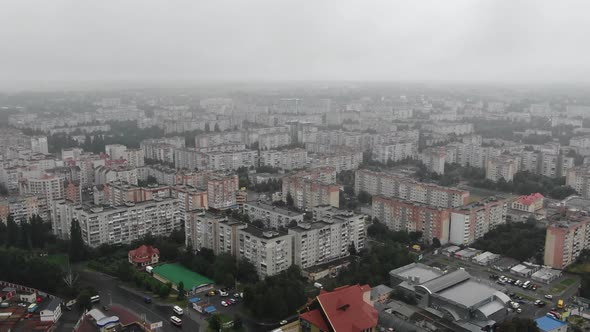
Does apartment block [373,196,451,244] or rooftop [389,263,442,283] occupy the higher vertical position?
apartment block [373,196,451,244]

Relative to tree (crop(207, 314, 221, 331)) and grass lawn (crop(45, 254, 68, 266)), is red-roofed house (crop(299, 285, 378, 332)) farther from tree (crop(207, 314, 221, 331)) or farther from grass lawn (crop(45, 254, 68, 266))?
grass lawn (crop(45, 254, 68, 266))

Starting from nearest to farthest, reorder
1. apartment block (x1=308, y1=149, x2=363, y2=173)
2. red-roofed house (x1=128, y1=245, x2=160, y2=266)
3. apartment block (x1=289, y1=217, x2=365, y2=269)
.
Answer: apartment block (x1=289, y1=217, x2=365, y2=269) < red-roofed house (x1=128, y1=245, x2=160, y2=266) < apartment block (x1=308, y1=149, x2=363, y2=173)

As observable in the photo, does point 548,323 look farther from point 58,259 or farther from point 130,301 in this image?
point 58,259

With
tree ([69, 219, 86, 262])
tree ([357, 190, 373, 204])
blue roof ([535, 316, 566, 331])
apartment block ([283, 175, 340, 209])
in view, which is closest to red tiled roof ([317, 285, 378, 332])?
blue roof ([535, 316, 566, 331])

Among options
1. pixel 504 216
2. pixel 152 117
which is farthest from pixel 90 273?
pixel 152 117

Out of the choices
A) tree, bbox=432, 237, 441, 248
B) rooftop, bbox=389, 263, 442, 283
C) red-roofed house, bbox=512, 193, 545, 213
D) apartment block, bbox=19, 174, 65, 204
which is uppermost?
apartment block, bbox=19, 174, 65, 204

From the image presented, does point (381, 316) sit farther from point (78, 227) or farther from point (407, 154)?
point (407, 154)

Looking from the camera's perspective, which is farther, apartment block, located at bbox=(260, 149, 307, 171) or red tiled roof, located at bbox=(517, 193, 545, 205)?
apartment block, located at bbox=(260, 149, 307, 171)
